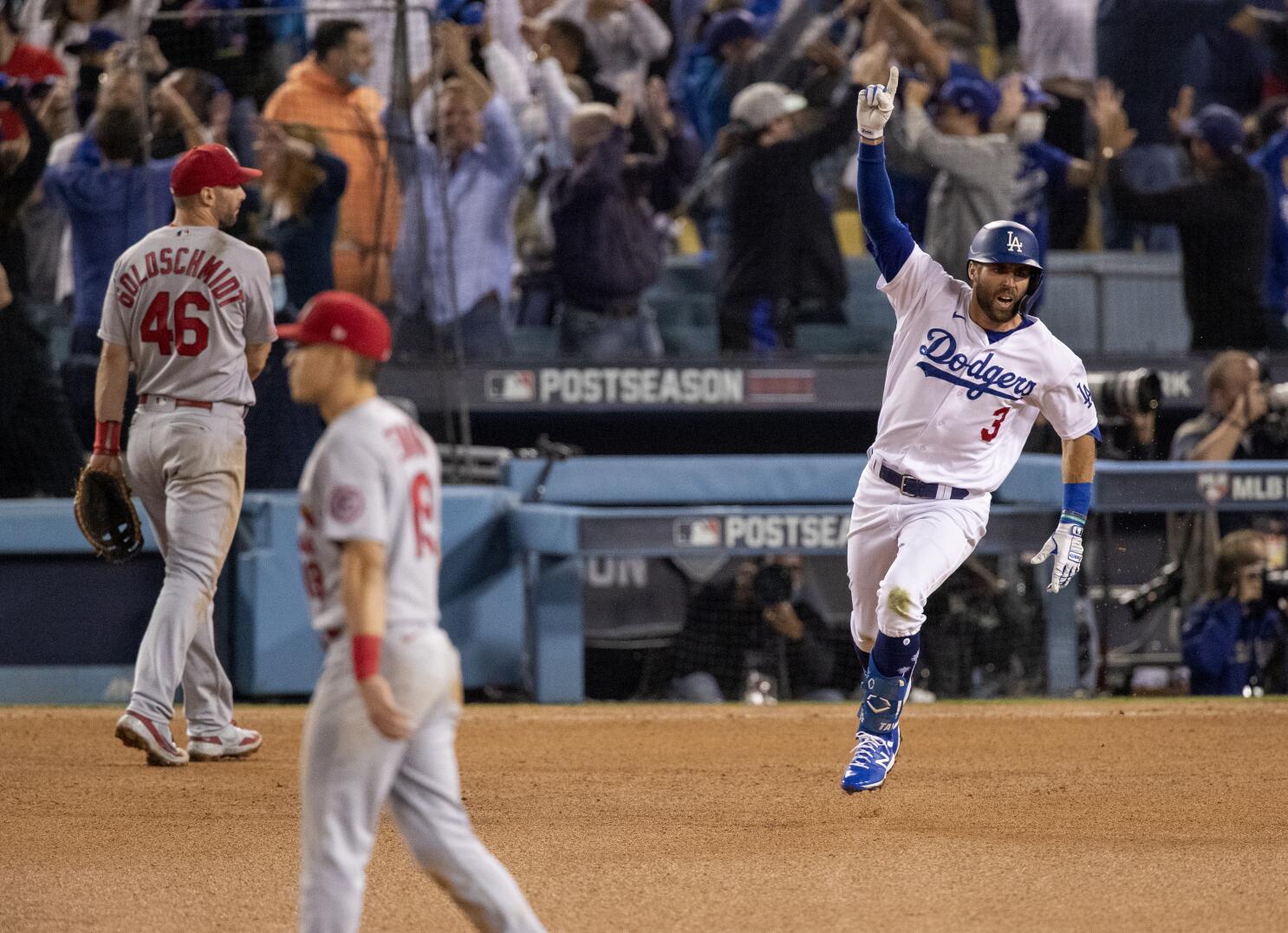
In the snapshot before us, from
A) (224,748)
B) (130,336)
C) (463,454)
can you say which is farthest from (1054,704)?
(130,336)

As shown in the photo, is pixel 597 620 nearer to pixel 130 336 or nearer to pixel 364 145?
pixel 364 145

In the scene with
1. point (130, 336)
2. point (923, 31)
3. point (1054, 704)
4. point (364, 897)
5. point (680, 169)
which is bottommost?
point (1054, 704)

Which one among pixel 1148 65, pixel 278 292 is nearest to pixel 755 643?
pixel 278 292

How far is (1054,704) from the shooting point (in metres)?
9.40

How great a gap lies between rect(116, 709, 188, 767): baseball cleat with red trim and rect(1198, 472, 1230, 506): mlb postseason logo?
5831 millimetres

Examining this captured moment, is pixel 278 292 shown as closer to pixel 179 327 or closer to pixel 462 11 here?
pixel 462 11

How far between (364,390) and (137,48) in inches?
271

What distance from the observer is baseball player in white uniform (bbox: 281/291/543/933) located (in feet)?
11.7

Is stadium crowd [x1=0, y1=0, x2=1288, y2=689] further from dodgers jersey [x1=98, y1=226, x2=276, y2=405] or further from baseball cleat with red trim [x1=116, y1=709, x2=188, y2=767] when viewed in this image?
baseball cleat with red trim [x1=116, y1=709, x2=188, y2=767]

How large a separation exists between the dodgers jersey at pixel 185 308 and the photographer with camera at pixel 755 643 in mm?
4085

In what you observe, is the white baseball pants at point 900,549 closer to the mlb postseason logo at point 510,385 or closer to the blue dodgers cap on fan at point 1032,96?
the mlb postseason logo at point 510,385

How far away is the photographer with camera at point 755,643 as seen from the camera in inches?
392

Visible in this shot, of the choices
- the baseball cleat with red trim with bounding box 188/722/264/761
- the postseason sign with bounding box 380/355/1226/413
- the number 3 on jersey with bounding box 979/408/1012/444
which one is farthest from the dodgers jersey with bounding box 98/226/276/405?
the postseason sign with bounding box 380/355/1226/413

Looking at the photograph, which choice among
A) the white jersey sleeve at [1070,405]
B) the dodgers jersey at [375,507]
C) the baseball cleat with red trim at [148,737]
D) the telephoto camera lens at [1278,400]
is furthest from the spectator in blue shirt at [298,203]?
the dodgers jersey at [375,507]
